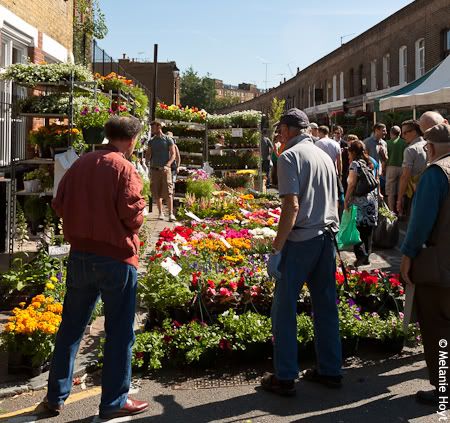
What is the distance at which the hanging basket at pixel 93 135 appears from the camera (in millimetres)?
8500

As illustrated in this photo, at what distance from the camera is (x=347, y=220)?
9.16m

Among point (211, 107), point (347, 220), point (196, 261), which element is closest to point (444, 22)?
point (347, 220)

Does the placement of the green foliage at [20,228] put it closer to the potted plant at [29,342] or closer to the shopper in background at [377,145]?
the potted plant at [29,342]

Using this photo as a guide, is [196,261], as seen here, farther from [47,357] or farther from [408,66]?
[408,66]

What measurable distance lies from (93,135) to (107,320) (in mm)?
4590

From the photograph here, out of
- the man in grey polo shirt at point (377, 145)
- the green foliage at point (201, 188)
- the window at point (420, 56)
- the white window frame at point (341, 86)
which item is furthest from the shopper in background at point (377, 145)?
the white window frame at point (341, 86)

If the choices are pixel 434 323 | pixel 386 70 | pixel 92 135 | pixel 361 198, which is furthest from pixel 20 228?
pixel 386 70

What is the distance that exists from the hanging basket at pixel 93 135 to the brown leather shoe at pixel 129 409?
15.4ft

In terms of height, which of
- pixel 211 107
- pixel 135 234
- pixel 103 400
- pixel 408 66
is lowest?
pixel 103 400

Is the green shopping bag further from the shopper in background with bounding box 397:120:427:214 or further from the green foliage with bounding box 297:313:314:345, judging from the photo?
the green foliage with bounding box 297:313:314:345

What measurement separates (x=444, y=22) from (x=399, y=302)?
25.9m

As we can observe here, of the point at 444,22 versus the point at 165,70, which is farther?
the point at 165,70

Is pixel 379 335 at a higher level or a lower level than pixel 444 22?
lower

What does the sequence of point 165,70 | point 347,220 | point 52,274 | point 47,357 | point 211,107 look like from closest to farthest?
point 47,357 → point 52,274 → point 347,220 → point 165,70 → point 211,107
